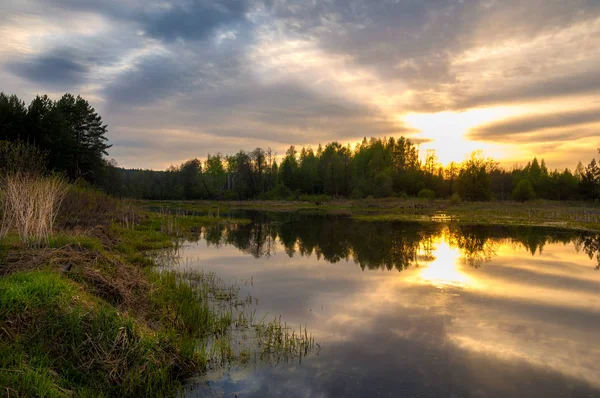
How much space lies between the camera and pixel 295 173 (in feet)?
343

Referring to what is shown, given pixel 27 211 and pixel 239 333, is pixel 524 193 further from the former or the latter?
pixel 27 211

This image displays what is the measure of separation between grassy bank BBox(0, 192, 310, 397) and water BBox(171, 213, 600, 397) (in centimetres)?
97

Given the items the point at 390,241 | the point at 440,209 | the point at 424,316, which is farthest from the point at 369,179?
the point at 424,316

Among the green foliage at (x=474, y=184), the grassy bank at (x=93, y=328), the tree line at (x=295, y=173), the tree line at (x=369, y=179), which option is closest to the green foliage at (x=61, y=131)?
the tree line at (x=295, y=173)

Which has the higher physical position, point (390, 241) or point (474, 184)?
point (474, 184)

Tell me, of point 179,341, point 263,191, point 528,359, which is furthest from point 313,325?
point 263,191

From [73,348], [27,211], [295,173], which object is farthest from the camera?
[295,173]

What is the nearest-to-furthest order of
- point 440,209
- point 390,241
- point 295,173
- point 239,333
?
point 239,333 < point 390,241 < point 440,209 < point 295,173

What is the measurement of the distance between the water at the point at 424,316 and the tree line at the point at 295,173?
30466 mm

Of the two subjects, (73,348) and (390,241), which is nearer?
(73,348)

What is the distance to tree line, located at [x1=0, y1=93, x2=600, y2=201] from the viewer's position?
45031 mm

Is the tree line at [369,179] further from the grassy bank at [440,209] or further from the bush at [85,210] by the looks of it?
the bush at [85,210]

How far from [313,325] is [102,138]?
191 feet

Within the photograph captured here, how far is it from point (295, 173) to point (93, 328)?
9779 centimetres
